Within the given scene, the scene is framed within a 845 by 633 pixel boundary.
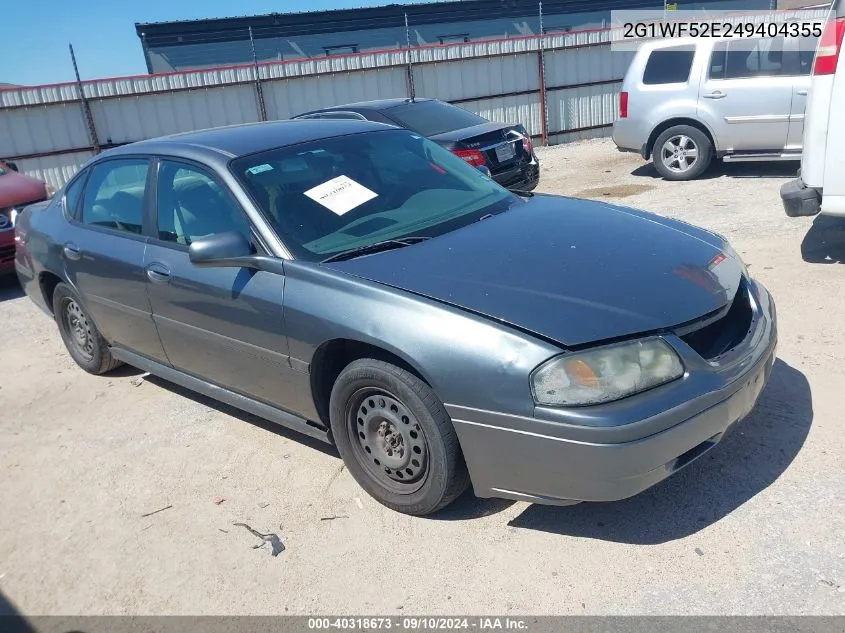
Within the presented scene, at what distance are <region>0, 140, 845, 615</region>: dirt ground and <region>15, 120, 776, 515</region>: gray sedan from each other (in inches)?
11.2

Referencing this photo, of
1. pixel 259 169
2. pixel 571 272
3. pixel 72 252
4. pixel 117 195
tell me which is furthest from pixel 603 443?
pixel 72 252

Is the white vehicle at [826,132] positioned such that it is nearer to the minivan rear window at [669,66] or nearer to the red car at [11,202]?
the minivan rear window at [669,66]

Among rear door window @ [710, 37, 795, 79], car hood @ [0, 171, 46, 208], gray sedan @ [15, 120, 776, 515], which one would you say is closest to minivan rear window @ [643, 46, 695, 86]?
rear door window @ [710, 37, 795, 79]

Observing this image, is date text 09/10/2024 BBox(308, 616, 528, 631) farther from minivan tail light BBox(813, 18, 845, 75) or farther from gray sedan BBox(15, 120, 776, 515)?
minivan tail light BBox(813, 18, 845, 75)

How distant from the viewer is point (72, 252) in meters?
4.86

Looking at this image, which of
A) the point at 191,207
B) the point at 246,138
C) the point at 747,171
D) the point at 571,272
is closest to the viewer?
the point at 571,272

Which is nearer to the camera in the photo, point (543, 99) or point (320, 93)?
point (320, 93)

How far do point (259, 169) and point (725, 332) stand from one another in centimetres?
237

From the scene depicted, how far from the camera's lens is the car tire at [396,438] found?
9.84 ft

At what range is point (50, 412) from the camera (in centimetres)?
501

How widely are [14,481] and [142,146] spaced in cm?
207

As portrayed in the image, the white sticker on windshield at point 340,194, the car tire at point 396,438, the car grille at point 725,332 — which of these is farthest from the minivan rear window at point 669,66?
the car tire at point 396,438

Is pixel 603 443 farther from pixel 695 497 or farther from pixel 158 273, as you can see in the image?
pixel 158 273

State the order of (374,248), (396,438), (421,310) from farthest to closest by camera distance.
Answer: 1. (374,248)
2. (396,438)
3. (421,310)
